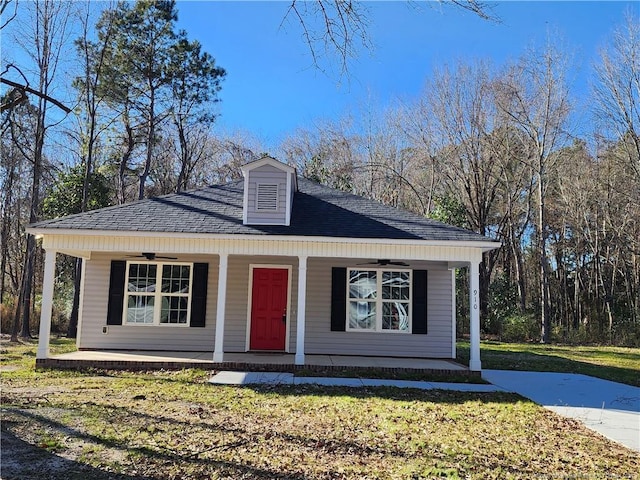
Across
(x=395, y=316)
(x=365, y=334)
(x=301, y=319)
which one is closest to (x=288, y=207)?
(x=301, y=319)

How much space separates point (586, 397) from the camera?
782cm

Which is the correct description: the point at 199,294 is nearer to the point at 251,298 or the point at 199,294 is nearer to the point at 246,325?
the point at 251,298

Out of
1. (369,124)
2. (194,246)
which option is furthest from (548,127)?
(194,246)

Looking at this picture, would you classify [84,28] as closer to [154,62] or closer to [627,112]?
[154,62]

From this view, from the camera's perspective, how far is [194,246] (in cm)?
949

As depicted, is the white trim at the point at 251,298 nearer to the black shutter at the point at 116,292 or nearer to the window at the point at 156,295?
the window at the point at 156,295

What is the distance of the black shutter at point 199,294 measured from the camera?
36.0 ft

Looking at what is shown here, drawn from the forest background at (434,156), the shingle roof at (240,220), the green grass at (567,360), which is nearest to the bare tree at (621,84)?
the forest background at (434,156)

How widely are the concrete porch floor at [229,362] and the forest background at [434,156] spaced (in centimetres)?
659

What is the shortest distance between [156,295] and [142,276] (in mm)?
567

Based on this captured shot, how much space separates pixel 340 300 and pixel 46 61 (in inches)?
488

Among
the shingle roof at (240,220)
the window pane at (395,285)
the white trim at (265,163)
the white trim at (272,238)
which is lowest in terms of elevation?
the window pane at (395,285)

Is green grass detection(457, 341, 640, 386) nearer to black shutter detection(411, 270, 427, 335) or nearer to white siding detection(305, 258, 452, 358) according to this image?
white siding detection(305, 258, 452, 358)

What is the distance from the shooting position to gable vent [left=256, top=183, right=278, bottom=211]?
10.0 meters
